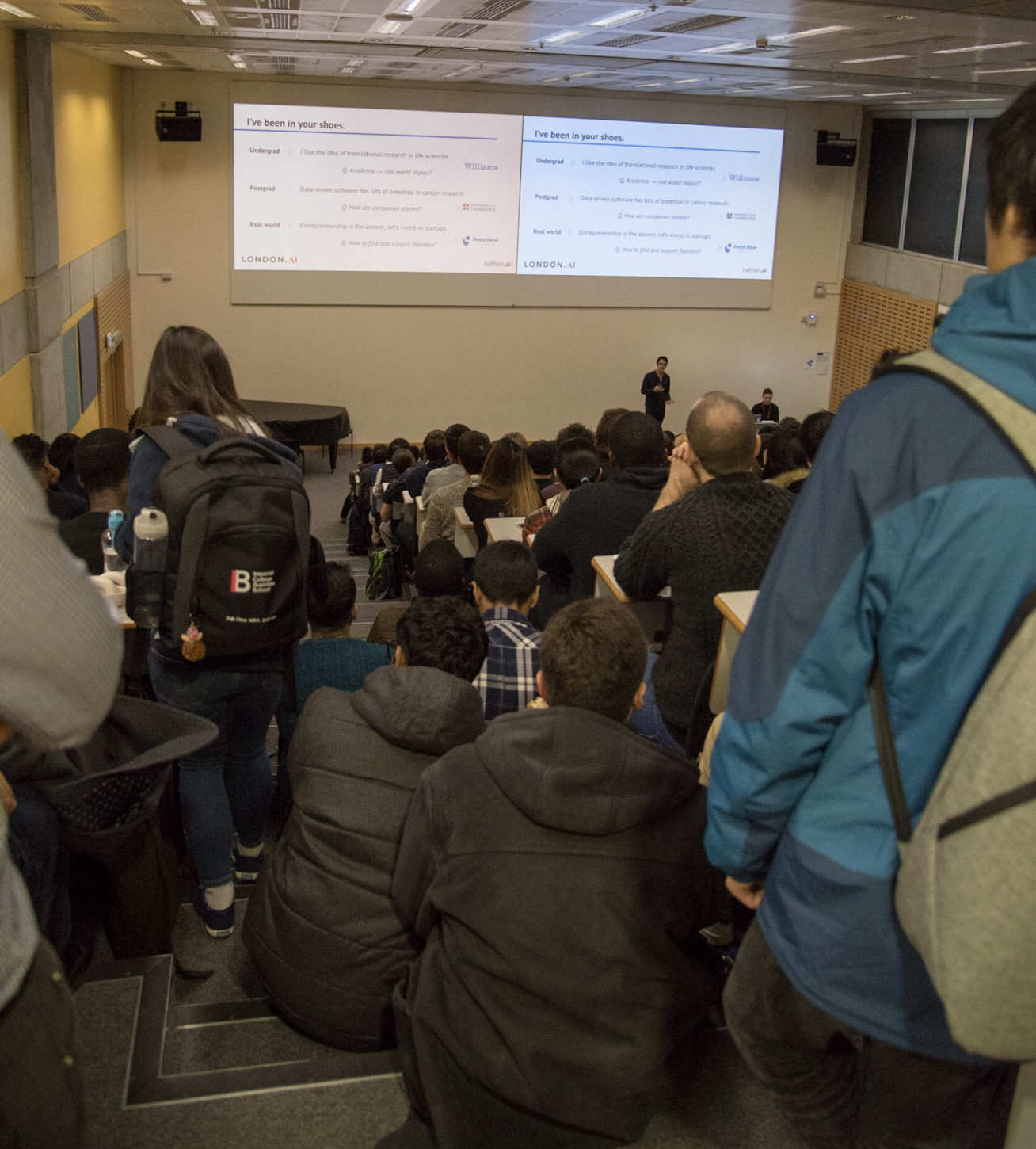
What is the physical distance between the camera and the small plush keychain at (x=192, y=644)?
2.31 m

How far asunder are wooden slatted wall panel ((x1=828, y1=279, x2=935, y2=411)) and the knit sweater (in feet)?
31.2

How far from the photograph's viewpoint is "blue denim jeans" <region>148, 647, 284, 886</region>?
2.41 m

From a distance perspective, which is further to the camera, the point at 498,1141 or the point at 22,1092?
the point at 498,1141

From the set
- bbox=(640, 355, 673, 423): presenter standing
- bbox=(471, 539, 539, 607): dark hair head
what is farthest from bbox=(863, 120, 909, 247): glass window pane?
bbox=(471, 539, 539, 607): dark hair head

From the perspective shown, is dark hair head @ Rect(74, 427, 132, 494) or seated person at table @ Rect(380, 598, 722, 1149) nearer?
seated person at table @ Rect(380, 598, 722, 1149)

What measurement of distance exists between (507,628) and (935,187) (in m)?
10.6

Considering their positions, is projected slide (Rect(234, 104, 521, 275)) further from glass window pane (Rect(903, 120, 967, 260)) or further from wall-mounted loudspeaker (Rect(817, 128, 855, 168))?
glass window pane (Rect(903, 120, 967, 260))

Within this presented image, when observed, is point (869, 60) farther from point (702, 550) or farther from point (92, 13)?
point (702, 550)

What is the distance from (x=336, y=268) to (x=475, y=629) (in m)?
9.84

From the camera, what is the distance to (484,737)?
1.73 metres

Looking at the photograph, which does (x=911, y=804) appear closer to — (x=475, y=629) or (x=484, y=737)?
(x=484, y=737)

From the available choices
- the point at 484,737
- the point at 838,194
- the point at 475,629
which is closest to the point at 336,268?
the point at 838,194

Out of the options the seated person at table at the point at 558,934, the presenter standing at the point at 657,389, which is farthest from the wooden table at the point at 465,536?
the presenter standing at the point at 657,389

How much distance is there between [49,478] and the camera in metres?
5.40
